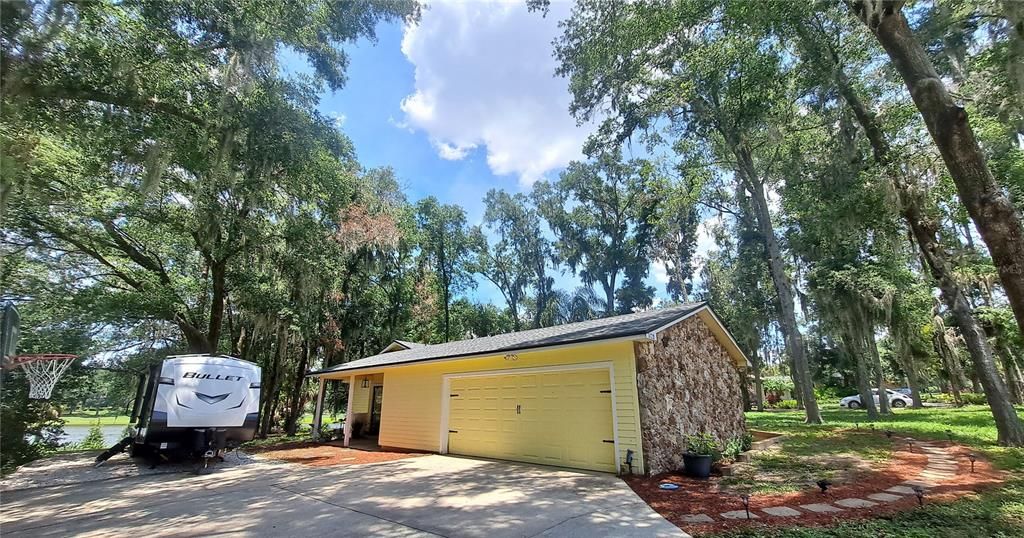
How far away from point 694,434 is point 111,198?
1454 centimetres

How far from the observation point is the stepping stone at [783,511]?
14.2 ft

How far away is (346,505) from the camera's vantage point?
17.0 feet

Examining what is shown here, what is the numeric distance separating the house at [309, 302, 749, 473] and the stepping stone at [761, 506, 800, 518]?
2217mm

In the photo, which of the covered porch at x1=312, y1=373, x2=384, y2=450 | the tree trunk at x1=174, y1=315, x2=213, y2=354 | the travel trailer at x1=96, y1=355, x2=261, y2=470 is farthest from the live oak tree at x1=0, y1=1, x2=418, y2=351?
the covered porch at x1=312, y1=373, x2=384, y2=450

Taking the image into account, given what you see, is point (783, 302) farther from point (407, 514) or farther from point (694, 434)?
point (407, 514)

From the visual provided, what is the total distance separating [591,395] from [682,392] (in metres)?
1.78

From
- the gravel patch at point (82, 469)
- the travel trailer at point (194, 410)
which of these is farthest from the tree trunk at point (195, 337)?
the travel trailer at point (194, 410)

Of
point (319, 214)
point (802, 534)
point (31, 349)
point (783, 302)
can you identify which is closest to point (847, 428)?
point (783, 302)

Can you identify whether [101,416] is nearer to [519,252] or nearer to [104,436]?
[104,436]

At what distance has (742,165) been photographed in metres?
14.6

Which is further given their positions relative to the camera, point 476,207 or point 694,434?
point 476,207

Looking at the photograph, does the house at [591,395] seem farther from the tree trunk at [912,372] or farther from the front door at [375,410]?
the tree trunk at [912,372]

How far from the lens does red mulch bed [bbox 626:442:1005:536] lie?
417cm

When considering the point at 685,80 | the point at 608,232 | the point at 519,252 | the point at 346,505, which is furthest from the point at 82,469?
the point at 608,232
